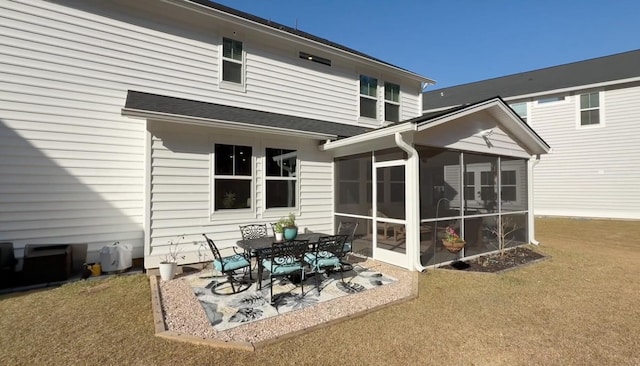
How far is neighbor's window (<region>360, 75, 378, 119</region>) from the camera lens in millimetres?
10523

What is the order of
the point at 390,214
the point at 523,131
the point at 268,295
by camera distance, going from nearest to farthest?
the point at 268,295, the point at 390,214, the point at 523,131

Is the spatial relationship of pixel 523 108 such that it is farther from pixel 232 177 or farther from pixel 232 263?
pixel 232 263

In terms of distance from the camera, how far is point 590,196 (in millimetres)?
14812

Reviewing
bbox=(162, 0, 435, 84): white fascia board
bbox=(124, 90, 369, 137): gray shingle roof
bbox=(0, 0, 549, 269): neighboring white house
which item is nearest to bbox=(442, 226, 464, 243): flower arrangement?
bbox=(0, 0, 549, 269): neighboring white house

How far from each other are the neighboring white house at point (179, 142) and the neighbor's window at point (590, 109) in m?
9.74

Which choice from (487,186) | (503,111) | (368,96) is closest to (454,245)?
(487,186)

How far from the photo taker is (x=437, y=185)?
6.58 m

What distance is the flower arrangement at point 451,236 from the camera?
21.0 ft

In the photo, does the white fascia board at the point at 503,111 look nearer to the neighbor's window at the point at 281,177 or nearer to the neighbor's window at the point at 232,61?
the neighbor's window at the point at 281,177

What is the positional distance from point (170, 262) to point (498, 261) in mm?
7359

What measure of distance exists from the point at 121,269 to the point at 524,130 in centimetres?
1029

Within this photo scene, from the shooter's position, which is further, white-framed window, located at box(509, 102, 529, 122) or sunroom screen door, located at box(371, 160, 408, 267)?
white-framed window, located at box(509, 102, 529, 122)

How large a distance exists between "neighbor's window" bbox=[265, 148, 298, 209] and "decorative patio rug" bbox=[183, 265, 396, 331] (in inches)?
88.5

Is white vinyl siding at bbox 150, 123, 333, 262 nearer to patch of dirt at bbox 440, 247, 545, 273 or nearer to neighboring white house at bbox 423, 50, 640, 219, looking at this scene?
patch of dirt at bbox 440, 247, 545, 273
